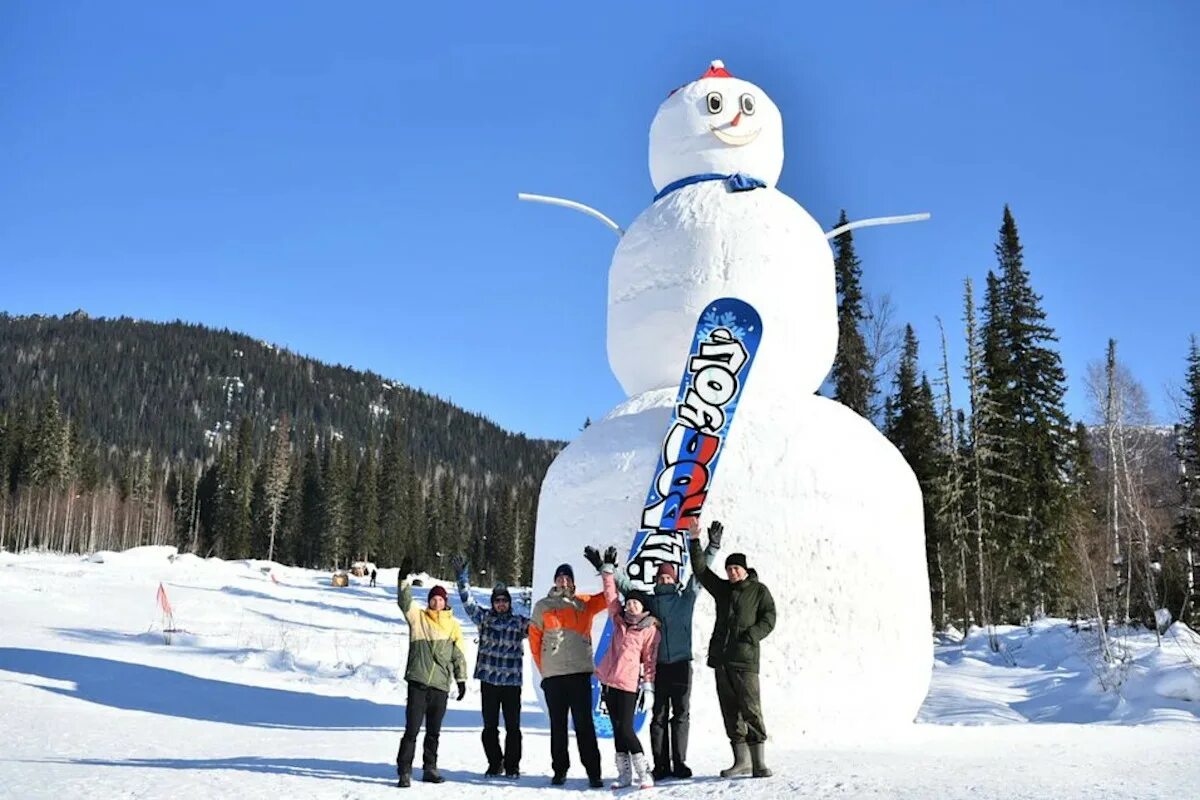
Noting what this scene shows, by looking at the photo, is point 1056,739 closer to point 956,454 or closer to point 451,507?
point 956,454

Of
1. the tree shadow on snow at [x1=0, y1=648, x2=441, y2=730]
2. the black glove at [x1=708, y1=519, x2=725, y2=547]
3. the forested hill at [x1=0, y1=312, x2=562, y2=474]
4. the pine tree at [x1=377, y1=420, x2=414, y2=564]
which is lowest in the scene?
the tree shadow on snow at [x1=0, y1=648, x2=441, y2=730]

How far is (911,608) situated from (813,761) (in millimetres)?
2465

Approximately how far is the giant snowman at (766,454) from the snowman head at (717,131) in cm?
2

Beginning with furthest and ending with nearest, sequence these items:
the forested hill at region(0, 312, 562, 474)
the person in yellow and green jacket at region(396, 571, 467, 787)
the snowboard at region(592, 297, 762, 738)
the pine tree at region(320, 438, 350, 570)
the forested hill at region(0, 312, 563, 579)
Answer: the forested hill at region(0, 312, 562, 474)
the pine tree at region(320, 438, 350, 570)
the forested hill at region(0, 312, 563, 579)
the snowboard at region(592, 297, 762, 738)
the person in yellow and green jacket at region(396, 571, 467, 787)

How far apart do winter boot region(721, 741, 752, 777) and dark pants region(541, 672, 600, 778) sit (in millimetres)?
909

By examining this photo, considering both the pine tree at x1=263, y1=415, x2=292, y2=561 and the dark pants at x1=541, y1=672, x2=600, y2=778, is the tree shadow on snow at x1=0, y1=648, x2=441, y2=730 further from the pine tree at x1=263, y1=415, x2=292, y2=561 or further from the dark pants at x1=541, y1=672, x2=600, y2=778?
the pine tree at x1=263, y1=415, x2=292, y2=561

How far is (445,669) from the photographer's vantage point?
23.5 ft

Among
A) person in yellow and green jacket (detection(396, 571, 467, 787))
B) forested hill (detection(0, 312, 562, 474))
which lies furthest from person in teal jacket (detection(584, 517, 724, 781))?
forested hill (detection(0, 312, 562, 474))

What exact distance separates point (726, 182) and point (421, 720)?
19.3ft

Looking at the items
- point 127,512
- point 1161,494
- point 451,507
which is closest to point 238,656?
point 1161,494

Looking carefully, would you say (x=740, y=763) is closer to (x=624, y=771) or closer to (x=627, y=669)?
(x=624, y=771)

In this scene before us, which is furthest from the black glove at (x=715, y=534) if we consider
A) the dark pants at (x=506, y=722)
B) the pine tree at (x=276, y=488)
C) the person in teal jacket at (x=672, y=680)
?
the pine tree at (x=276, y=488)

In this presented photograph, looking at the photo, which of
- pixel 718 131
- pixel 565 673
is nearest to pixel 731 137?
pixel 718 131

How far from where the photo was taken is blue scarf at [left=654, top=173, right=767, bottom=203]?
389 inches
